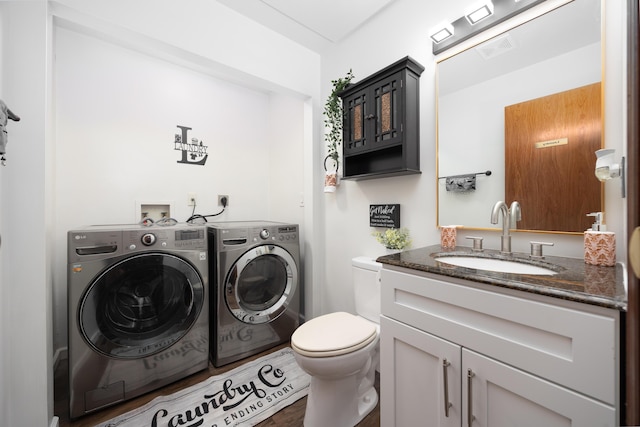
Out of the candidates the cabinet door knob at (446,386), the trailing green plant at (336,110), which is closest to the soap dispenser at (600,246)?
the cabinet door knob at (446,386)

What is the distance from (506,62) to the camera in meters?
1.22

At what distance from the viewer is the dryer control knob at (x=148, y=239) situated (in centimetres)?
147

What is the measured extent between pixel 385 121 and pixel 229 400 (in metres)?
1.90

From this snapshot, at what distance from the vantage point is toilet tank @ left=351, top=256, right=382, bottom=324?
155 centimetres

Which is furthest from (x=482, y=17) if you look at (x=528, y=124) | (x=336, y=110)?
(x=336, y=110)

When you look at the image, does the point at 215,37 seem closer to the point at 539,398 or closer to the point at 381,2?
the point at 381,2

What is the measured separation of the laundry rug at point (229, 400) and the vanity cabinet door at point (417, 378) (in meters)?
0.68

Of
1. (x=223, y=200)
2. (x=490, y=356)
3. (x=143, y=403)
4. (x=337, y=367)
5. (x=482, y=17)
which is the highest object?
(x=482, y=17)

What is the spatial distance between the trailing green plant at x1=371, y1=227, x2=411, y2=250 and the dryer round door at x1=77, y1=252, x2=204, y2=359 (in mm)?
1246

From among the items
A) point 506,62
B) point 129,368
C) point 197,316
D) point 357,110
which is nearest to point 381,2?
point 357,110

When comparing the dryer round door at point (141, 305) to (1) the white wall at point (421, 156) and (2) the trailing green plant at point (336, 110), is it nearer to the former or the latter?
(1) the white wall at point (421, 156)

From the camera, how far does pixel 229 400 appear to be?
4.86 ft

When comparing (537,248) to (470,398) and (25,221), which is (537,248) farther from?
(25,221)

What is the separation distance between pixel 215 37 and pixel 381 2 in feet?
3.67
